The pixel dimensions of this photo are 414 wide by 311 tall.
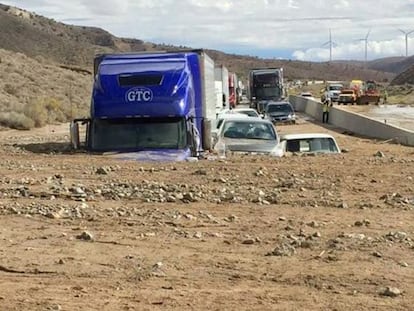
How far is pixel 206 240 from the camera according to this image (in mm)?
9039

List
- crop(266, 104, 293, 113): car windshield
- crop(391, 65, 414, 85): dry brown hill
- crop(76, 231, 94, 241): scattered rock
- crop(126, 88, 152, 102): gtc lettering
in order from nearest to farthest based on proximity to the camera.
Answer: crop(76, 231, 94, 241): scattered rock → crop(126, 88, 152, 102): gtc lettering → crop(266, 104, 293, 113): car windshield → crop(391, 65, 414, 85): dry brown hill

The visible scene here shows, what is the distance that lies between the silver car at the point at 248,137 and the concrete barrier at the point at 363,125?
10.5 m

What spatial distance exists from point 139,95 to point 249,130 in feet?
14.9

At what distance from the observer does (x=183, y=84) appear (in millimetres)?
19609

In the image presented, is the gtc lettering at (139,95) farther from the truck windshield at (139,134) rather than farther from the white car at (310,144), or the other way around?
the white car at (310,144)

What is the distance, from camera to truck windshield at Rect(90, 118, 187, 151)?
18.7 meters

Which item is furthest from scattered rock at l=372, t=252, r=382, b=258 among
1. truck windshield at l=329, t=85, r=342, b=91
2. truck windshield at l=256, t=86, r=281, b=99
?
truck windshield at l=329, t=85, r=342, b=91

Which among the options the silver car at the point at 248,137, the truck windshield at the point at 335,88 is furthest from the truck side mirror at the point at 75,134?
the truck windshield at the point at 335,88

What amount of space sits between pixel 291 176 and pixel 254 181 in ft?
2.95

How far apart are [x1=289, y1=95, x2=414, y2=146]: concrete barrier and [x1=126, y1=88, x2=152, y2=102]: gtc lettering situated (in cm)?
1496

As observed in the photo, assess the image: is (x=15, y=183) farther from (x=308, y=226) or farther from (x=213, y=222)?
(x=308, y=226)

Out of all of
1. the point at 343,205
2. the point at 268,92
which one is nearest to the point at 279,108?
the point at 268,92

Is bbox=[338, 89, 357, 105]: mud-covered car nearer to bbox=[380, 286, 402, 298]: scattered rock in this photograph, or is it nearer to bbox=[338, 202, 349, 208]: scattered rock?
bbox=[338, 202, 349, 208]: scattered rock

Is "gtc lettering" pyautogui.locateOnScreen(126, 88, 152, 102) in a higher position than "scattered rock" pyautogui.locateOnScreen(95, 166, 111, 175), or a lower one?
higher
